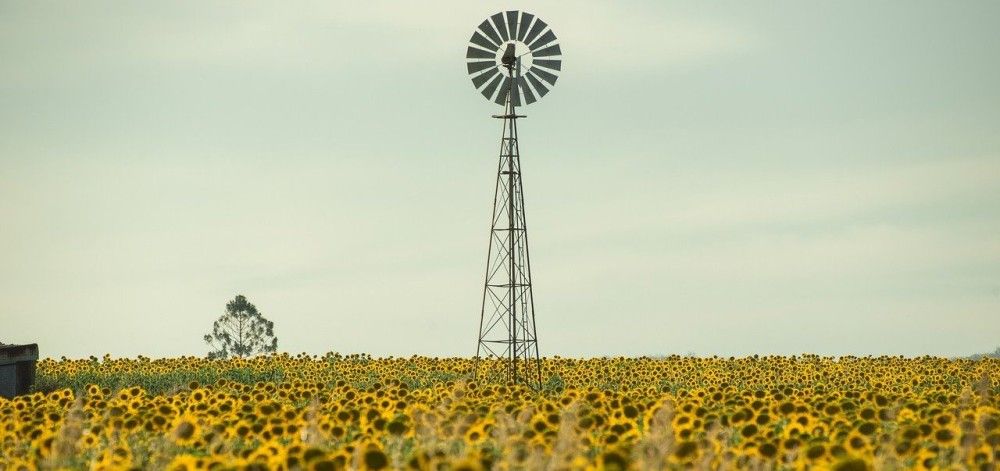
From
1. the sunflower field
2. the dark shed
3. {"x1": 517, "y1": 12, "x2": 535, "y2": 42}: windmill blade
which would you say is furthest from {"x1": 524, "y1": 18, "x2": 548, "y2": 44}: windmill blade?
the dark shed

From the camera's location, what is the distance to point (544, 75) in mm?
36531

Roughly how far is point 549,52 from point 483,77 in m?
1.96

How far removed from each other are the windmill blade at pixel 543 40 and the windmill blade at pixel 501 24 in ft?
2.41

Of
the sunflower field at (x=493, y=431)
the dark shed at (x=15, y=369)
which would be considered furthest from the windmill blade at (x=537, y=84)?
the dark shed at (x=15, y=369)

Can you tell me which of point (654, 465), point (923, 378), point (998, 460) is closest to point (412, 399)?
point (998, 460)

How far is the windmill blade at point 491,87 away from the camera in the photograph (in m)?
36.5

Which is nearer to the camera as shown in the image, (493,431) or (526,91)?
(493,431)

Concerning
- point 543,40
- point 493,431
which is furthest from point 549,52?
point 493,431

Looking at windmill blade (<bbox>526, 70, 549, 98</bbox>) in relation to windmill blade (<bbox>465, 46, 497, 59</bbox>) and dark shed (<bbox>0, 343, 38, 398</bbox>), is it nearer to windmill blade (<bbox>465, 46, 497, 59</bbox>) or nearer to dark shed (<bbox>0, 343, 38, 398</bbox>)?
windmill blade (<bbox>465, 46, 497, 59</bbox>)

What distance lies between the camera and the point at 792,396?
22438mm

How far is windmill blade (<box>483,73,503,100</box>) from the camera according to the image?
36500 mm

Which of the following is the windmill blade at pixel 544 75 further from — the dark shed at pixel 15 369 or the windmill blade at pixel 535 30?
the dark shed at pixel 15 369

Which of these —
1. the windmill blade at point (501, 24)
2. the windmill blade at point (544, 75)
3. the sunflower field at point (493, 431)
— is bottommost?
the sunflower field at point (493, 431)

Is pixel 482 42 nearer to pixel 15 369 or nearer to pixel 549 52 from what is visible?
pixel 549 52
